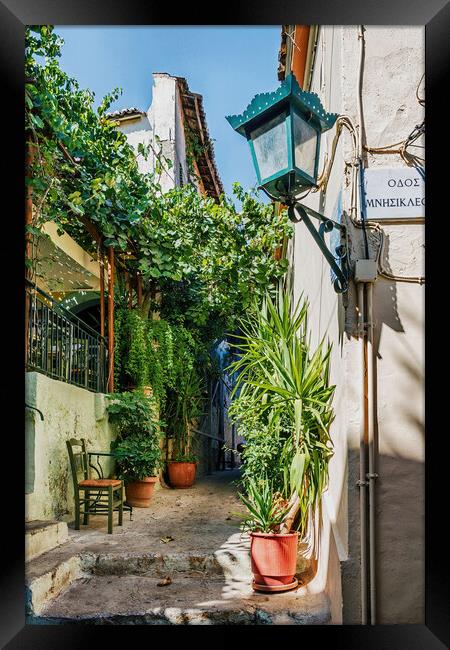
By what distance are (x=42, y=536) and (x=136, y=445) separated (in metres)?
2.36

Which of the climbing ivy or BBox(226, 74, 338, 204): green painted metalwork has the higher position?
the climbing ivy

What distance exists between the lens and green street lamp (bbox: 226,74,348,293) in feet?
9.15

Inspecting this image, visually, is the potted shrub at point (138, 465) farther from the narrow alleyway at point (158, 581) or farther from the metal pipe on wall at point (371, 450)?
the metal pipe on wall at point (371, 450)

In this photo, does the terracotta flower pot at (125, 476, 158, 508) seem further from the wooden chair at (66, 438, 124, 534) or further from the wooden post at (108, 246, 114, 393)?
the wooden post at (108, 246, 114, 393)

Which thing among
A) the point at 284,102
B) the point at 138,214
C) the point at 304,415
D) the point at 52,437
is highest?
the point at 138,214

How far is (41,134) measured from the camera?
5133 millimetres

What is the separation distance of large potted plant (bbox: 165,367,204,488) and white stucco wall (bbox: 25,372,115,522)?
6.63 ft

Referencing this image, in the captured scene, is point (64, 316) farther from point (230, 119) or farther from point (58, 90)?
point (230, 119)

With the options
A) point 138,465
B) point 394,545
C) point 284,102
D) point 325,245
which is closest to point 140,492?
point 138,465

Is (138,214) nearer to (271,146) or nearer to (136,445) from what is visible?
(136,445)

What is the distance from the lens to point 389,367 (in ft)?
10.2

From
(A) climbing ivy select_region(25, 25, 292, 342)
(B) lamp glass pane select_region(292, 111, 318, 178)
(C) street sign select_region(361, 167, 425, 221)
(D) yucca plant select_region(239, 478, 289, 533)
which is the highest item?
(A) climbing ivy select_region(25, 25, 292, 342)

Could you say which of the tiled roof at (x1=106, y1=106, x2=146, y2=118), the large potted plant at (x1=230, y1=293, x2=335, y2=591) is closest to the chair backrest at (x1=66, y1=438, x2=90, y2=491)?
the large potted plant at (x1=230, y1=293, x2=335, y2=591)
